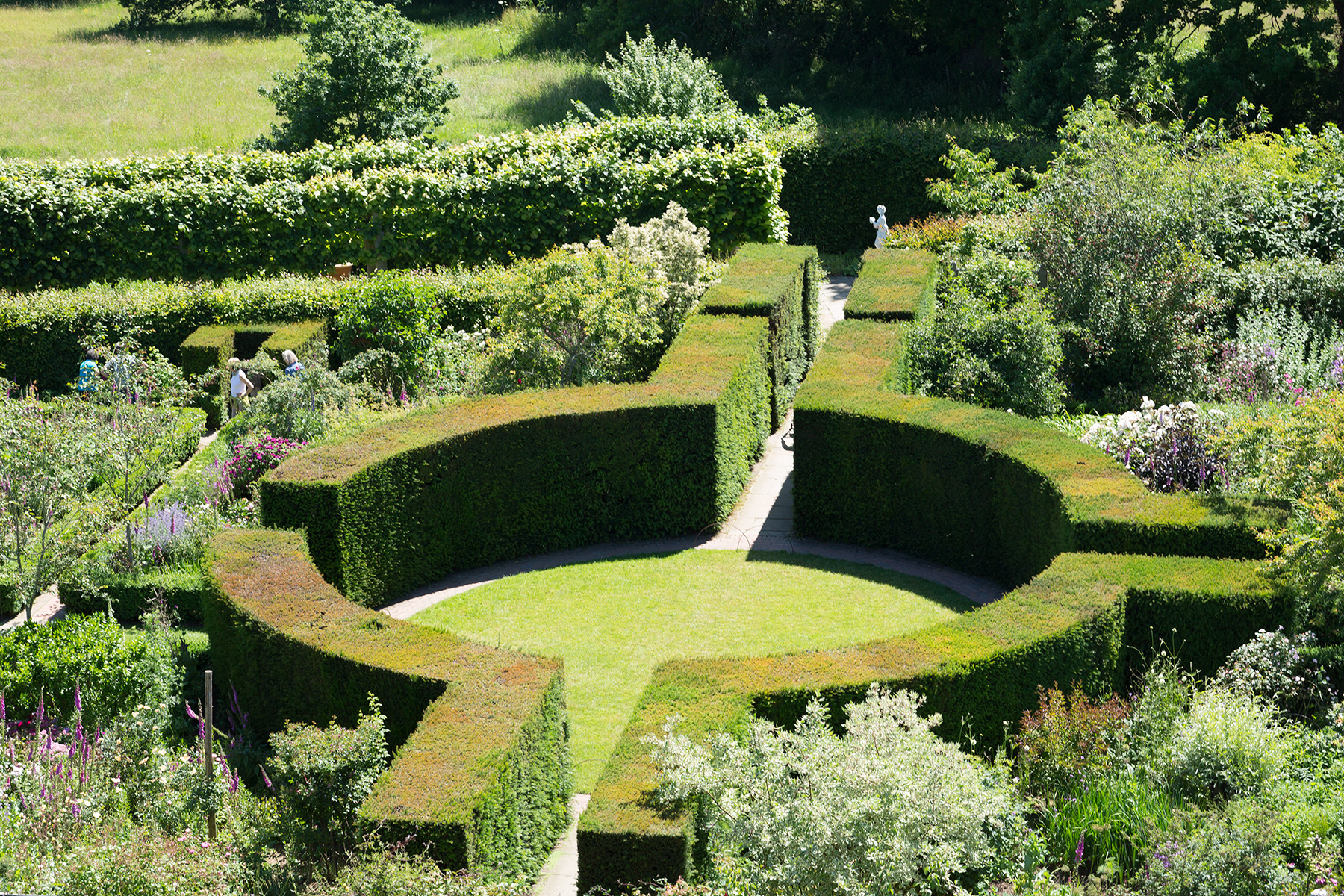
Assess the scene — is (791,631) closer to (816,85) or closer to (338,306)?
(338,306)

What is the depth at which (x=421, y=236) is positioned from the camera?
22453mm

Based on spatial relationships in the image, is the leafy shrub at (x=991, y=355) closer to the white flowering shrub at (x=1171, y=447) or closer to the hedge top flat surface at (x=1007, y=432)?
the hedge top flat surface at (x=1007, y=432)

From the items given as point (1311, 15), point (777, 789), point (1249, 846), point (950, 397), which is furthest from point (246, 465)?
point (1311, 15)

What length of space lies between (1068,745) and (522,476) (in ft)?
21.2

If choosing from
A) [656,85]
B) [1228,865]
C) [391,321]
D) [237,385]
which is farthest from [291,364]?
[656,85]

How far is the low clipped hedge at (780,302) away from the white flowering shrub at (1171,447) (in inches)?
184

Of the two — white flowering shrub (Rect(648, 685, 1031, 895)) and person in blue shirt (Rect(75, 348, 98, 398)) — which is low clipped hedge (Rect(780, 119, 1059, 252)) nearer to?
person in blue shirt (Rect(75, 348, 98, 398))

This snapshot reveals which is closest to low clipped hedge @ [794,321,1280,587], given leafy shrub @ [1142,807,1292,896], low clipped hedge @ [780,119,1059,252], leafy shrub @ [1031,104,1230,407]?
leafy shrub @ [1031,104,1230,407]

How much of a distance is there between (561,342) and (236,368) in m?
4.18

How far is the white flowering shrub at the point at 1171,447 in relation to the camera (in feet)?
39.1

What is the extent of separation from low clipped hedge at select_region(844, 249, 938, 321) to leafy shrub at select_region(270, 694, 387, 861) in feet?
32.7

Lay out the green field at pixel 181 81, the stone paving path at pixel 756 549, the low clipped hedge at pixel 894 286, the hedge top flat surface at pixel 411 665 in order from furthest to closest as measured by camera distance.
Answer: the green field at pixel 181 81, the low clipped hedge at pixel 894 286, the stone paving path at pixel 756 549, the hedge top flat surface at pixel 411 665

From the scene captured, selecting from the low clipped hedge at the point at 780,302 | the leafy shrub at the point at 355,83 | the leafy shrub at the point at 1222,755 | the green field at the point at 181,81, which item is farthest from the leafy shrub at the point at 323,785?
the green field at the point at 181,81

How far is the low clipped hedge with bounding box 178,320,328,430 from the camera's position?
17359 mm
